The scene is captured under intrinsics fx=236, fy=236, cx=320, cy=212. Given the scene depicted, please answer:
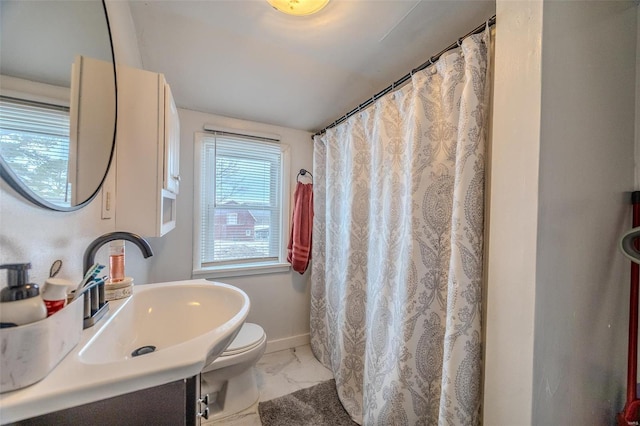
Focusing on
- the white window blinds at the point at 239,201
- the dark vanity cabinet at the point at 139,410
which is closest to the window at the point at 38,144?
the dark vanity cabinet at the point at 139,410

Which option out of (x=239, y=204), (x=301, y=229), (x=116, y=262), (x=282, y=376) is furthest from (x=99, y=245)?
(x=282, y=376)

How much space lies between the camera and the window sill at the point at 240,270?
1.86m

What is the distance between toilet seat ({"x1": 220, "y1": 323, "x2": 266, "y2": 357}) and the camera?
132 cm

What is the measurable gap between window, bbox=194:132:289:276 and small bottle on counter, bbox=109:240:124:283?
0.98m

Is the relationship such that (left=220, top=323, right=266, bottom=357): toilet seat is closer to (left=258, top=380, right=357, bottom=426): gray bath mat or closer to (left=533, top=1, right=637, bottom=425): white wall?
(left=258, top=380, right=357, bottom=426): gray bath mat

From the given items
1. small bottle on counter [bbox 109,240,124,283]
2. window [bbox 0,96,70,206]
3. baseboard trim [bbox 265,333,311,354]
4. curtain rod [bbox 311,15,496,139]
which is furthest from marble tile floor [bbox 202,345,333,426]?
curtain rod [bbox 311,15,496,139]

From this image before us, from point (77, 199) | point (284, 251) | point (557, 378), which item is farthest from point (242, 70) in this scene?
point (557, 378)

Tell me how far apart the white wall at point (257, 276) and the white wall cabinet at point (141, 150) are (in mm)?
798

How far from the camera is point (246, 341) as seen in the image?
142 centimetres

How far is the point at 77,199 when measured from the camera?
72 centimetres

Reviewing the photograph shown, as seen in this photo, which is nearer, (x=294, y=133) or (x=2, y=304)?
(x=2, y=304)

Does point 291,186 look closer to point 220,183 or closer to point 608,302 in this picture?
point 220,183

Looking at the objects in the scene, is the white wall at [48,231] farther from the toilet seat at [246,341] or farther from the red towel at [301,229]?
the red towel at [301,229]

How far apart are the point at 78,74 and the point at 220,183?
1271mm
